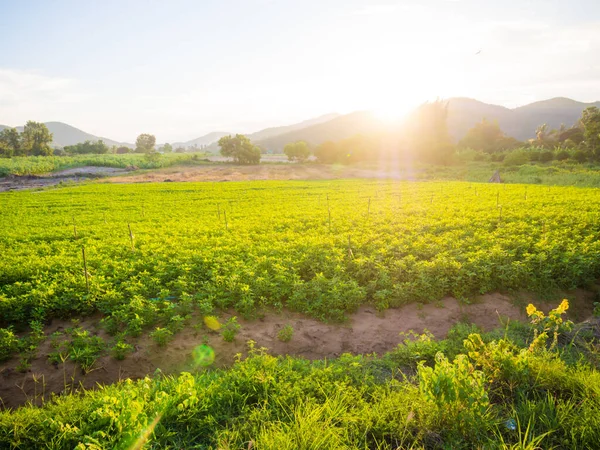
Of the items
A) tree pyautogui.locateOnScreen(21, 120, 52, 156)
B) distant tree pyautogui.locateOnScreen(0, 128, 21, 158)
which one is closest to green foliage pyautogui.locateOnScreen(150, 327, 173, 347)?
A: distant tree pyautogui.locateOnScreen(0, 128, 21, 158)

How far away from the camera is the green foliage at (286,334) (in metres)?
7.01

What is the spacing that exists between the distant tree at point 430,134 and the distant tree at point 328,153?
63.6 ft

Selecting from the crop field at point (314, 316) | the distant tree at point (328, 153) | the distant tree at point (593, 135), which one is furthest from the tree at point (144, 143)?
the distant tree at point (593, 135)

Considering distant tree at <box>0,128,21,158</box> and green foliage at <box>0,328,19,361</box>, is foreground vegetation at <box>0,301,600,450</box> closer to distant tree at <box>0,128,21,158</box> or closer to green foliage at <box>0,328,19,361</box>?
green foliage at <box>0,328,19,361</box>

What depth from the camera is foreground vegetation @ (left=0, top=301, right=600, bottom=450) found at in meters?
3.52

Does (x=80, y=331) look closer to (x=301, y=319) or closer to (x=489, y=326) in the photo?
(x=301, y=319)

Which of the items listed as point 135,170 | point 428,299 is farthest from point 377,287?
point 135,170

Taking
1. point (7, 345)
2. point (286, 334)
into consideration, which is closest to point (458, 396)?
point (286, 334)

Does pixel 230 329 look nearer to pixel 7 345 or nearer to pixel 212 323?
pixel 212 323

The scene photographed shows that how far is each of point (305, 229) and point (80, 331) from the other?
9567 mm

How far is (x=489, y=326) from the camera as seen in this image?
764cm

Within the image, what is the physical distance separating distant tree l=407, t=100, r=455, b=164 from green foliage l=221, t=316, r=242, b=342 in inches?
3117

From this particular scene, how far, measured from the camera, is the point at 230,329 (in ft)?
23.5

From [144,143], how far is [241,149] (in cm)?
7615
